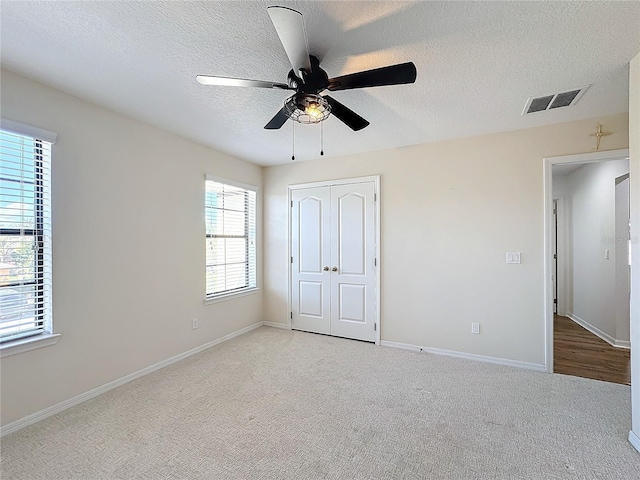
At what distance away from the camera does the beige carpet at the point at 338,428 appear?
5.77ft

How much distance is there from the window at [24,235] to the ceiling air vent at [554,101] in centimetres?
386

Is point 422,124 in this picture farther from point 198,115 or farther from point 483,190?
point 198,115

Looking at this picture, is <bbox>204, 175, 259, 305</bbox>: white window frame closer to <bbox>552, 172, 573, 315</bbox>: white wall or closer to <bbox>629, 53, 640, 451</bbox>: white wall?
<bbox>629, 53, 640, 451</bbox>: white wall

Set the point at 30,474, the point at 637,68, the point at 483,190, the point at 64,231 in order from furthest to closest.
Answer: the point at 483,190 < the point at 64,231 < the point at 637,68 < the point at 30,474

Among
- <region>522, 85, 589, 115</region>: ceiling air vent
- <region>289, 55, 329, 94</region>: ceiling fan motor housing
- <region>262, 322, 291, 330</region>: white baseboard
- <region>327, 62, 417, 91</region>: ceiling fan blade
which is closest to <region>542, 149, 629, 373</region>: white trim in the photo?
<region>522, 85, 589, 115</region>: ceiling air vent

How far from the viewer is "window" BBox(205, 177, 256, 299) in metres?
3.84

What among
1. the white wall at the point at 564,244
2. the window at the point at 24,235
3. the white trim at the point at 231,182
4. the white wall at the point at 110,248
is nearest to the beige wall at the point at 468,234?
the white trim at the point at 231,182

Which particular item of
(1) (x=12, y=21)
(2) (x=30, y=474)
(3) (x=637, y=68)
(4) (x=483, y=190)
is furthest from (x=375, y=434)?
(1) (x=12, y=21)

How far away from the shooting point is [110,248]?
2.72m

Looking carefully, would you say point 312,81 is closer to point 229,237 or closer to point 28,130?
point 28,130

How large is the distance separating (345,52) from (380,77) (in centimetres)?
41

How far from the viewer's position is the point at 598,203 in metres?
4.07

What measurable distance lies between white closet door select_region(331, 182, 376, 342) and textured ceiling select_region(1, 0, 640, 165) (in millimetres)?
1355

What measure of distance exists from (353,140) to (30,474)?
12.0ft
